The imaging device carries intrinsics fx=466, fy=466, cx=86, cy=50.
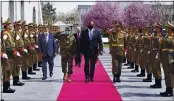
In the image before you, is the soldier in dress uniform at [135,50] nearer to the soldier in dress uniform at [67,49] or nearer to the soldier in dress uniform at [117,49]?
the soldier in dress uniform at [117,49]

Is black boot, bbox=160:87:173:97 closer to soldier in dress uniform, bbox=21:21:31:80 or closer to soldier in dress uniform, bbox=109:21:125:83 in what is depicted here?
soldier in dress uniform, bbox=109:21:125:83

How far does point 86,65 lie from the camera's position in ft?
49.2

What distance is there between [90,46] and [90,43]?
10cm

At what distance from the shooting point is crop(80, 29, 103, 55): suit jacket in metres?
14.9

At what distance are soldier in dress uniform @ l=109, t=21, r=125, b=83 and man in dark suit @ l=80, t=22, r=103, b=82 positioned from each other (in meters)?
0.43

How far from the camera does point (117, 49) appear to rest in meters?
14.6

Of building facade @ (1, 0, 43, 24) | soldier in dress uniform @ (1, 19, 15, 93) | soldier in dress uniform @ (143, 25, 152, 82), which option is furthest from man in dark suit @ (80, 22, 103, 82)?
building facade @ (1, 0, 43, 24)

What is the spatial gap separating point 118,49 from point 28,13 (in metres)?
30.8

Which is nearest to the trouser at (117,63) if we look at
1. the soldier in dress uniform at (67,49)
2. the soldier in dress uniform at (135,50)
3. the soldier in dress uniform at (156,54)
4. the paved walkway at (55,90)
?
the paved walkway at (55,90)

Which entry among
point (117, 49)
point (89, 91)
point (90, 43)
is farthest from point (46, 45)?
point (89, 91)

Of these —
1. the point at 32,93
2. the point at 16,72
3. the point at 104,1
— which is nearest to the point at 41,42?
the point at 16,72

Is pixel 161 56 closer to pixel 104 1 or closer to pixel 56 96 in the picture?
pixel 56 96

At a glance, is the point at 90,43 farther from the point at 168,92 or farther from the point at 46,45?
the point at 168,92

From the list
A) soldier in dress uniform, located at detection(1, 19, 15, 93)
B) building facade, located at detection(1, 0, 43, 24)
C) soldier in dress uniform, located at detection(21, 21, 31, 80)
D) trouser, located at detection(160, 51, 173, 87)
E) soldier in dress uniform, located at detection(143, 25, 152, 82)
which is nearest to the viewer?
trouser, located at detection(160, 51, 173, 87)
